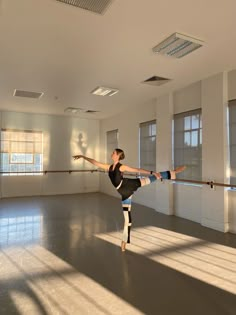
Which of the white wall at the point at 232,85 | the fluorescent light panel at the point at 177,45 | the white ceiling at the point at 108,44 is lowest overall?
the white wall at the point at 232,85

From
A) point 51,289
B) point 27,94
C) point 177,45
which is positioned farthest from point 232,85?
point 27,94

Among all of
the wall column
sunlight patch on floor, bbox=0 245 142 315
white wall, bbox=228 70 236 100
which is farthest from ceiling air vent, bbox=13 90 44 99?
white wall, bbox=228 70 236 100

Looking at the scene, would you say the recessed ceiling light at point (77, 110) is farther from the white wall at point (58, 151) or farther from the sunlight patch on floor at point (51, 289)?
the sunlight patch on floor at point (51, 289)

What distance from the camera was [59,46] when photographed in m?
3.79

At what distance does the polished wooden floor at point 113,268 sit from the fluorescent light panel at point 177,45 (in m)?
3.02

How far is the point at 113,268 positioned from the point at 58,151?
7169mm

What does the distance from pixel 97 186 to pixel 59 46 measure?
745cm

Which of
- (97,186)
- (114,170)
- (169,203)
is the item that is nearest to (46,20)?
(114,170)

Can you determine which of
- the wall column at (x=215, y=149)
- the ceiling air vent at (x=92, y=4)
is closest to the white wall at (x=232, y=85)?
the wall column at (x=215, y=149)

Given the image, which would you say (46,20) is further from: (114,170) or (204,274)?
(204,274)

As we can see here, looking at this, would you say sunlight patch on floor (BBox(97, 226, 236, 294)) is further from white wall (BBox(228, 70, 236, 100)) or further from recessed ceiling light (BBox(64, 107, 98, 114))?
recessed ceiling light (BBox(64, 107, 98, 114))

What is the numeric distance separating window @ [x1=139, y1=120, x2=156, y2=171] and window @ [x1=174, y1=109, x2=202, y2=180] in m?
0.98

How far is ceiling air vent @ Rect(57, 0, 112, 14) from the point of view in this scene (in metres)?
2.70

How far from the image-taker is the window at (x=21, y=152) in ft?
29.5
